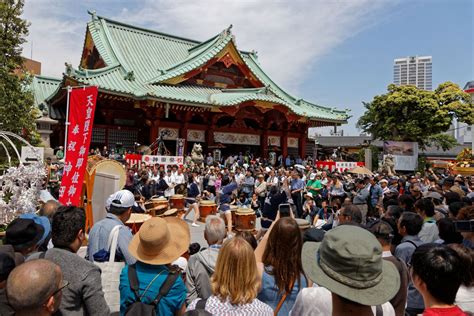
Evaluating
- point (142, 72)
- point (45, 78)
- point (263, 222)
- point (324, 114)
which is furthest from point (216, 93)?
point (263, 222)

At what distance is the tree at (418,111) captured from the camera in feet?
93.1

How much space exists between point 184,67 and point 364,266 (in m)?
19.8

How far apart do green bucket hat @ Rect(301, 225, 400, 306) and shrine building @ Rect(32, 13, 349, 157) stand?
16.1 m

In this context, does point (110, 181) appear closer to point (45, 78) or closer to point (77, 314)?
point (77, 314)

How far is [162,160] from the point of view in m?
15.4

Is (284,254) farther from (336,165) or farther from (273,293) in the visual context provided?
(336,165)

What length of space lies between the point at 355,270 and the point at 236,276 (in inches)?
29.9

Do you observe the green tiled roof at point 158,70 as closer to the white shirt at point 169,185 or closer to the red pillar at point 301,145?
the red pillar at point 301,145

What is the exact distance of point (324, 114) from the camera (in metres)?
24.8

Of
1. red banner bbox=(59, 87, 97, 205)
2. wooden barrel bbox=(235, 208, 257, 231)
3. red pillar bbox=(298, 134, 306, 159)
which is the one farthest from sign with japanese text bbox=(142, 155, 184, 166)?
red pillar bbox=(298, 134, 306, 159)

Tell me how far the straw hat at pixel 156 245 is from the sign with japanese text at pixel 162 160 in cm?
1274

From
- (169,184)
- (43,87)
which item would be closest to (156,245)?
(169,184)

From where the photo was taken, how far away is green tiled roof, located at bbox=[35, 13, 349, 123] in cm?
1780

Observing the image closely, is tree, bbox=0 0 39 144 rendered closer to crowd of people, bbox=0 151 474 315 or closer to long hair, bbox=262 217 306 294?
crowd of people, bbox=0 151 474 315
